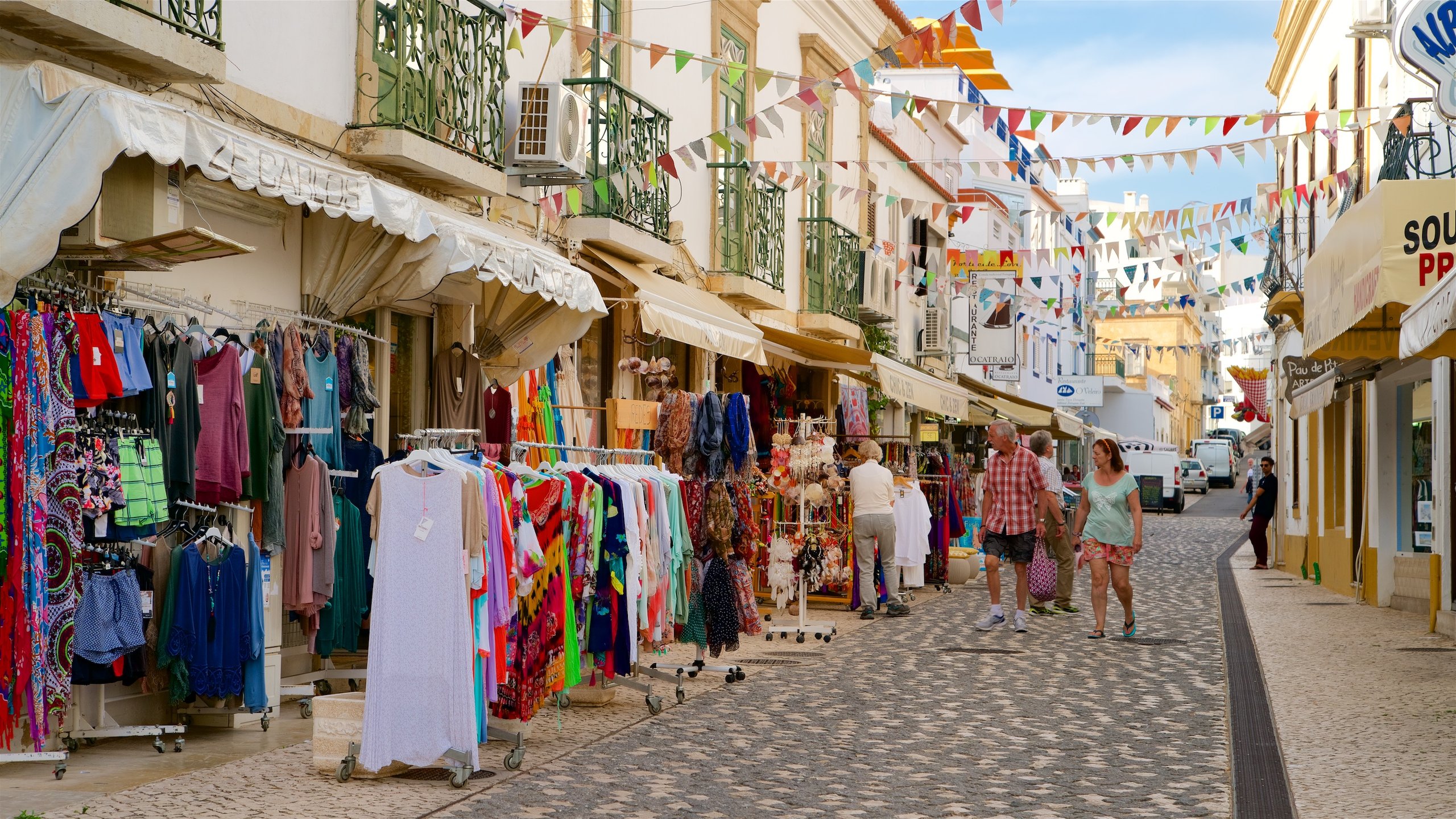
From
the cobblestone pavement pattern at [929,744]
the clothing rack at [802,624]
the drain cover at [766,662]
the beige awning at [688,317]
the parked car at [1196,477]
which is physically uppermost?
the beige awning at [688,317]

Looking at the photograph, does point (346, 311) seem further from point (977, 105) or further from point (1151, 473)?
point (1151, 473)

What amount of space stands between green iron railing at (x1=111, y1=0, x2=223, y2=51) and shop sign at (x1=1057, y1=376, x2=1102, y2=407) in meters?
40.5

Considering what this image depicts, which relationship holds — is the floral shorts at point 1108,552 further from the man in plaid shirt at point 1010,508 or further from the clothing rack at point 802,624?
Answer: the clothing rack at point 802,624

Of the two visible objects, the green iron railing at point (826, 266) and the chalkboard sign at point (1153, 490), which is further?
the chalkboard sign at point (1153, 490)

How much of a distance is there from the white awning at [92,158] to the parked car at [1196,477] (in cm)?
5404

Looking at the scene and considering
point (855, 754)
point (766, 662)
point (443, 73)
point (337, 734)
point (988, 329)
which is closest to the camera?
point (337, 734)

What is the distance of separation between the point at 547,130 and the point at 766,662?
4.39m

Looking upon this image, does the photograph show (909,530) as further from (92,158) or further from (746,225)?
(92,158)

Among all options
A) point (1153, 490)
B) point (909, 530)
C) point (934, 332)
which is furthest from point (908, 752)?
point (1153, 490)

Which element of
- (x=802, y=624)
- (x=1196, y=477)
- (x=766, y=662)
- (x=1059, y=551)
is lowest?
(x=766, y=662)

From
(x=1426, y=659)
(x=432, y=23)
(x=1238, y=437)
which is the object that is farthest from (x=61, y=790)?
(x=1238, y=437)

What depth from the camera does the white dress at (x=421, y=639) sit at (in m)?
6.43

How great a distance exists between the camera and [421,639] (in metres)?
6.44

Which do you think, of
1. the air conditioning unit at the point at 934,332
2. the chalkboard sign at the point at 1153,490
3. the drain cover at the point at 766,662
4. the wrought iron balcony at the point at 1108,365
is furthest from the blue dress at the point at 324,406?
the wrought iron balcony at the point at 1108,365
